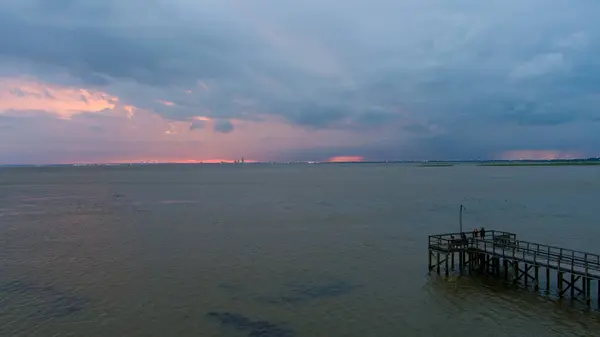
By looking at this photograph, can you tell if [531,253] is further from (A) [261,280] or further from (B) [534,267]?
(A) [261,280]

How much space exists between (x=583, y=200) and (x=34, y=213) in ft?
306

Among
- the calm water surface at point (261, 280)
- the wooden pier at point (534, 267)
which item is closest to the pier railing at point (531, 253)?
the wooden pier at point (534, 267)

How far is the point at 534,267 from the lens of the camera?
30.6 m

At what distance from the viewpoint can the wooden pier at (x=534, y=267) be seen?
26641mm

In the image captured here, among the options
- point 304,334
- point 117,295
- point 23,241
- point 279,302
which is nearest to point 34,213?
point 23,241

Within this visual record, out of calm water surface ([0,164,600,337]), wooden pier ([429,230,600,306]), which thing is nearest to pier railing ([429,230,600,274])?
wooden pier ([429,230,600,306])

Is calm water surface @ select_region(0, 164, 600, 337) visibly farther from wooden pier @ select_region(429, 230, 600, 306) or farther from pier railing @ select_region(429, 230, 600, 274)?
pier railing @ select_region(429, 230, 600, 274)

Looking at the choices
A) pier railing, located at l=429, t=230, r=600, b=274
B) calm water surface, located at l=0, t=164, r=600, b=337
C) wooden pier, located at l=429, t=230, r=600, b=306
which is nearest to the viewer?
calm water surface, located at l=0, t=164, r=600, b=337

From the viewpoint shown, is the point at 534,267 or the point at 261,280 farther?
the point at 261,280

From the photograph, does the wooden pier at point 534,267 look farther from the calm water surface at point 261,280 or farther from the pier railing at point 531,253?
the calm water surface at point 261,280

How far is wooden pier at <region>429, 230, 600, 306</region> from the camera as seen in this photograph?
2664 cm

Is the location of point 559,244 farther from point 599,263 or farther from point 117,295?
point 117,295

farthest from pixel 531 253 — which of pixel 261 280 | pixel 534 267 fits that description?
pixel 261 280

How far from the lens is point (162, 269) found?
→ 34.6 meters
